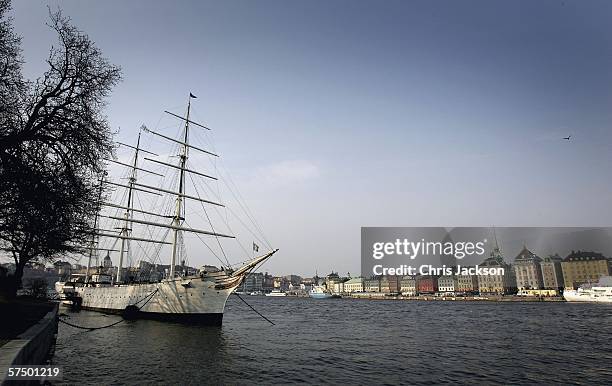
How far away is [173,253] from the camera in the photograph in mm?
39281

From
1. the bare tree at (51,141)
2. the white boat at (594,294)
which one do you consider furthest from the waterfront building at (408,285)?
A: the bare tree at (51,141)

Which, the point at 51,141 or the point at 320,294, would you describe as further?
the point at 320,294

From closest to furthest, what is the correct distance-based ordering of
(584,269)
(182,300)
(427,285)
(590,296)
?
1. (182,300)
2. (590,296)
3. (584,269)
4. (427,285)

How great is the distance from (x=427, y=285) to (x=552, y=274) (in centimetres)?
5293

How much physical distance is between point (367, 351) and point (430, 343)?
20.7ft

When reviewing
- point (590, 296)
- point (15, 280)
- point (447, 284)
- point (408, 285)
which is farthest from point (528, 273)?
point (15, 280)

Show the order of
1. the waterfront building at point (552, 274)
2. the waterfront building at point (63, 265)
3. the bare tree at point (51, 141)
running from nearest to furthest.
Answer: the bare tree at point (51, 141), the waterfront building at point (63, 265), the waterfront building at point (552, 274)

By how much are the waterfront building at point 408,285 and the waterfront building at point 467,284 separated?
901 inches

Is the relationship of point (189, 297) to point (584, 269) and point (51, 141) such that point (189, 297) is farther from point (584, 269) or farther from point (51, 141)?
point (584, 269)

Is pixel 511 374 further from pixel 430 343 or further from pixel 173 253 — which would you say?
pixel 173 253

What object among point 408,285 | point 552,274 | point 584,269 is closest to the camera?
point 584,269

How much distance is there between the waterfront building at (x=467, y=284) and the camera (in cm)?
17038

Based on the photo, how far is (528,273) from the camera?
164125 millimetres

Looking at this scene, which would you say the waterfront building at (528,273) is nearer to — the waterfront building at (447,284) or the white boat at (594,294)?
the waterfront building at (447,284)
